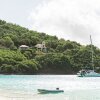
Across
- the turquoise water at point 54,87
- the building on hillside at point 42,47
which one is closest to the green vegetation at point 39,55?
the building on hillside at point 42,47

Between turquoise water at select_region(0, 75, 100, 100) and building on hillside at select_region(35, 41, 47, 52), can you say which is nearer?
turquoise water at select_region(0, 75, 100, 100)

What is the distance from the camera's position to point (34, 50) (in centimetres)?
12912

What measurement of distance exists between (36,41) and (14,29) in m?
14.1

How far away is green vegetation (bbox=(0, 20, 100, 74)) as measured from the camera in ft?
361

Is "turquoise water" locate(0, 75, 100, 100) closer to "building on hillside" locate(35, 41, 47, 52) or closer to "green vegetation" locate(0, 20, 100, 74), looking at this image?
"green vegetation" locate(0, 20, 100, 74)

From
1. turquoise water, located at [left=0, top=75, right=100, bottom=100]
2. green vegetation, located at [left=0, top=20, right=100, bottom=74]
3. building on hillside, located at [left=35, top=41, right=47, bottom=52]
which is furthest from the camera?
building on hillside, located at [left=35, top=41, right=47, bottom=52]

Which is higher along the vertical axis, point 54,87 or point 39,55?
point 39,55

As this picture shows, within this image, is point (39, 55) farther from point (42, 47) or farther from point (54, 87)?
point (54, 87)

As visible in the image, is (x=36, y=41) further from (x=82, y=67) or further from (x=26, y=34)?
(x=82, y=67)

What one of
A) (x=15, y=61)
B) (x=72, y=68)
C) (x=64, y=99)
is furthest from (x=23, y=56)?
(x=64, y=99)

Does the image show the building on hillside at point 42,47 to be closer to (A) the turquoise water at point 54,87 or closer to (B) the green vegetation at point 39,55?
(B) the green vegetation at point 39,55

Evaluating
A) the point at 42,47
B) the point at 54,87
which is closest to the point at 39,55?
the point at 42,47

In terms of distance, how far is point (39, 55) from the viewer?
400 feet

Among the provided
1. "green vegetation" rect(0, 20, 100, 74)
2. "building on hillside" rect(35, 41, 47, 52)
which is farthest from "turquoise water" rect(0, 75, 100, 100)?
"building on hillside" rect(35, 41, 47, 52)
